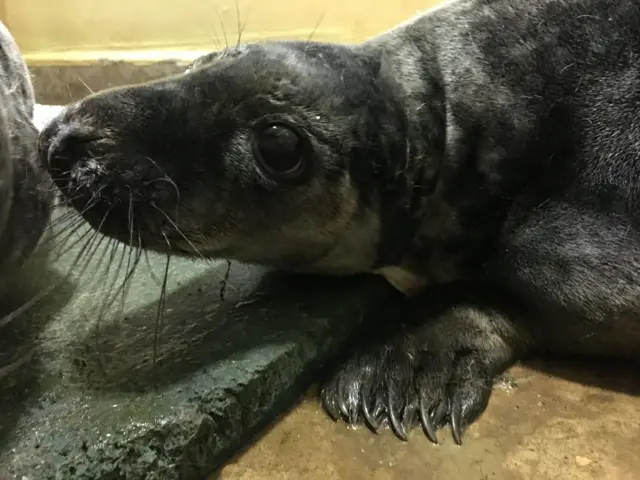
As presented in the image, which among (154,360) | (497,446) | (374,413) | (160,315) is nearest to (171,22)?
(160,315)

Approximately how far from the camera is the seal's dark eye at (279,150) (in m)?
1.20

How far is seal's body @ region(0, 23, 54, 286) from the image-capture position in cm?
107

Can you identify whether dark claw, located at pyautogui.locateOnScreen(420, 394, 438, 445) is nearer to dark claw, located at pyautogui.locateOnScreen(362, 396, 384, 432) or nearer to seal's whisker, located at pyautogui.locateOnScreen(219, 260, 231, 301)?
dark claw, located at pyautogui.locateOnScreen(362, 396, 384, 432)

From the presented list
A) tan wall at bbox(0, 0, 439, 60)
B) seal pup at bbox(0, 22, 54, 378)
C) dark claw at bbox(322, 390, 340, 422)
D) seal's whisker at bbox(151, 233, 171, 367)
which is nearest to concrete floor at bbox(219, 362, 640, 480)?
dark claw at bbox(322, 390, 340, 422)

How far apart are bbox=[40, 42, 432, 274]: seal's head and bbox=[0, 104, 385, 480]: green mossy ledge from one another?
0.45ft

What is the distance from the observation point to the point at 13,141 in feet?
3.74

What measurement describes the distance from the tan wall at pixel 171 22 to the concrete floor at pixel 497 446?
2.00 metres

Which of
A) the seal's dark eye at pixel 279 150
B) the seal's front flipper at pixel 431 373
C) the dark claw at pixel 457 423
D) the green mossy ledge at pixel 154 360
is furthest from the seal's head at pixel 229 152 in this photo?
the dark claw at pixel 457 423

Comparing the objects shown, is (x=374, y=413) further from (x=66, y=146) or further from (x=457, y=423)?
(x=66, y=146)

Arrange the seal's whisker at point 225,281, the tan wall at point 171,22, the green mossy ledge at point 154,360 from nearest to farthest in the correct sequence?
the green mossy ledge at point 154,360, the seal's whisker at point 225,281, the tan wall at point 171,22

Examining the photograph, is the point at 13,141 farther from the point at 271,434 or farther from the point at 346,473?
the point at 346,473

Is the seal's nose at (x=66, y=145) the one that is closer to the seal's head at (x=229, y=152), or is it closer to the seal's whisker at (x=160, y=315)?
the seal's head at (x=229, y=152)

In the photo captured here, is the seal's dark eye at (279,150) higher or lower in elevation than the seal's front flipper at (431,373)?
higher

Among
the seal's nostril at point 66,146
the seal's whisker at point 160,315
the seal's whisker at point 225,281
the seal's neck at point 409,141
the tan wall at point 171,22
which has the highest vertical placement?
the seal's nostril at point 66,146
